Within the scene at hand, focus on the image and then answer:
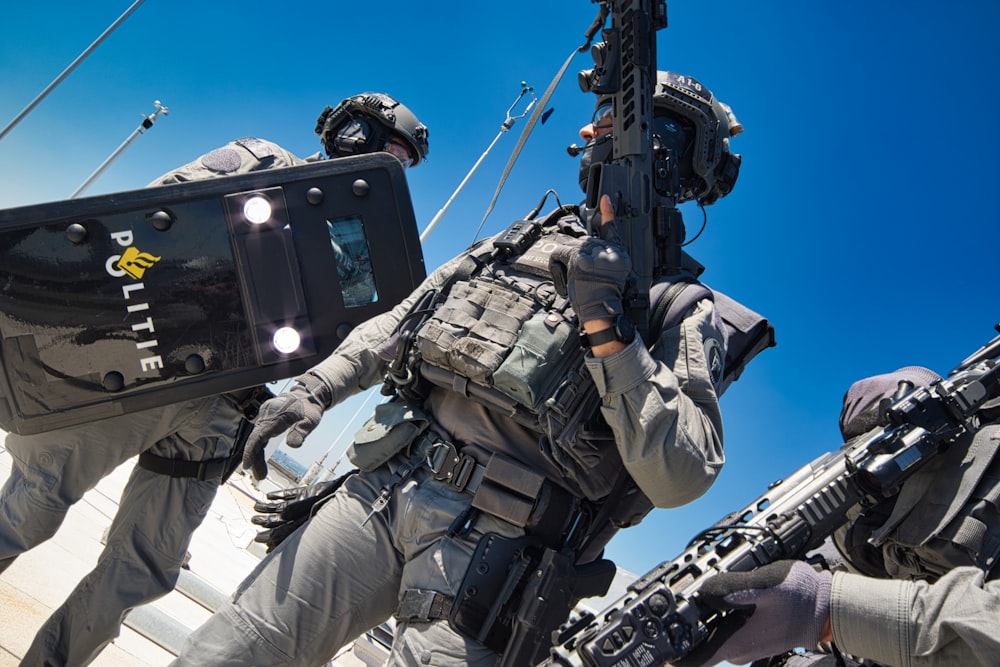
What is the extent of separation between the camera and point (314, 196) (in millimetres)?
2859

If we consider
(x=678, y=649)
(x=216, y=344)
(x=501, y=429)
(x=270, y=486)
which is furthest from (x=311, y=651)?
(x=270, y=486)

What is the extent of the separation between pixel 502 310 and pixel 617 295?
0.42 meters

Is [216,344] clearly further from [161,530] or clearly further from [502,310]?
[502,310]

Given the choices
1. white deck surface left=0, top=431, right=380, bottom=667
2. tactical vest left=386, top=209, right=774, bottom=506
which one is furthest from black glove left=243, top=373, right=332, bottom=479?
white deck surface left=0, top=431, right=380, bottom=667

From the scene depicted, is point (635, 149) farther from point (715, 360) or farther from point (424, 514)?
point (424, 514)

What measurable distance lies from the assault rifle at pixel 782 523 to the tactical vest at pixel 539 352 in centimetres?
34

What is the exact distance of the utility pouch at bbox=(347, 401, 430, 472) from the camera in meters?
2.19

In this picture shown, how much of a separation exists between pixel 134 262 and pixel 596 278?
6.49 ft

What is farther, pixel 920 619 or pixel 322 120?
pixel 322 120

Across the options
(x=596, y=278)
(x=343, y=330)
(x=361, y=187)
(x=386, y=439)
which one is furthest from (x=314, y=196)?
(x=596, y=278)

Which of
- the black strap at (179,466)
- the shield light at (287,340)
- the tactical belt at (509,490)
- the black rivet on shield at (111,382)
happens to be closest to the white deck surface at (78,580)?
the black strap at (179,466)

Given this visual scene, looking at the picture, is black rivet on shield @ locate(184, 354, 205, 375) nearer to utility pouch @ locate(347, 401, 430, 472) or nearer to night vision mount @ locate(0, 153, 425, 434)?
night vision mount @ locate(0, 153, 425, 434)

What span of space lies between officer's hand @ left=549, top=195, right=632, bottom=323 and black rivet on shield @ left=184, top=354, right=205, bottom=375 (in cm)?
168

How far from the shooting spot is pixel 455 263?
2598 mm
